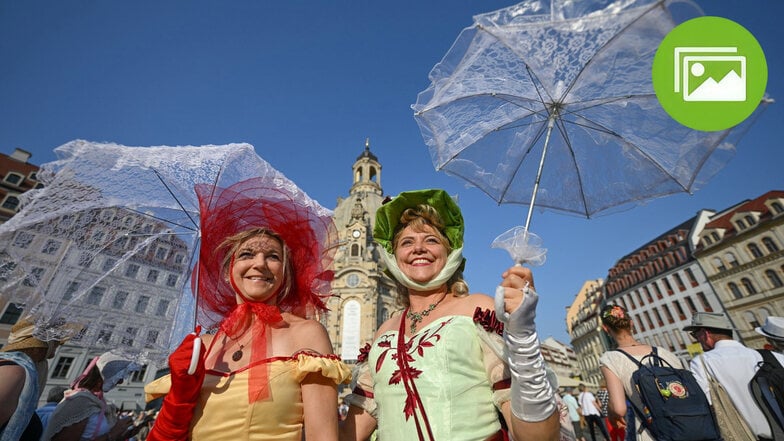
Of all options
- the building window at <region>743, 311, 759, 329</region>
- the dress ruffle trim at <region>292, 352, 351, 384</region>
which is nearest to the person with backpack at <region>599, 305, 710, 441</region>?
the dress ruffle trim at <region>292, 352, 351, 384</region>

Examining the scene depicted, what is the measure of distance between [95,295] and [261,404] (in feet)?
5.58

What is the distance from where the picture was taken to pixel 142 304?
267cm

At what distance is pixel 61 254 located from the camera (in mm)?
2420

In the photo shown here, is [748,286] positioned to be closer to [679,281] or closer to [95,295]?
[679,281]

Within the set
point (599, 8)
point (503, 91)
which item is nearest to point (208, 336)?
point (503, 91)

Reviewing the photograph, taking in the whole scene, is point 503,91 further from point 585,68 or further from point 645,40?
point 645,40

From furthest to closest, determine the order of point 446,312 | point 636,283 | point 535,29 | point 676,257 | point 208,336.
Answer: point 636,283 → point 676,257 → point 208,336 → point 535,29 → point 446,312

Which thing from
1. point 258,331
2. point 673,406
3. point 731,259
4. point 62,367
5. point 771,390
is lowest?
point 673,406

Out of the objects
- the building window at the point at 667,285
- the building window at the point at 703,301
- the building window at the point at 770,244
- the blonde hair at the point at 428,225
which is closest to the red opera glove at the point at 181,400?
the blonde hair at the point at 428,225

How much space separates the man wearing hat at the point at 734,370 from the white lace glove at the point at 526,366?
3388mm

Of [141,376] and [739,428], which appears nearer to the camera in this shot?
[739,428]

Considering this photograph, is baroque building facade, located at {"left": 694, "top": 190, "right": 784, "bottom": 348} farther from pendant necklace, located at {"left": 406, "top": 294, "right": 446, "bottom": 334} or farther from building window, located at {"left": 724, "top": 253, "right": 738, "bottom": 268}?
pendant necklace, located at {"left": 406, "top": 294, "right": 446, "bottom": 334}

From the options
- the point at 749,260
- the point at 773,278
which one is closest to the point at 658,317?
the point at 749,260

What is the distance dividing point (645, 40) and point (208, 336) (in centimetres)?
362
